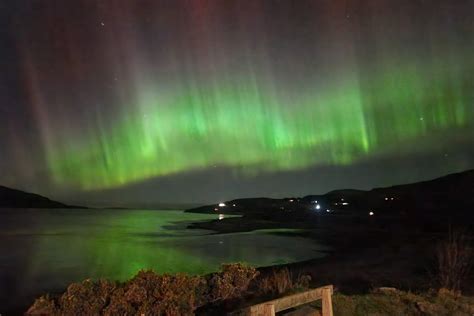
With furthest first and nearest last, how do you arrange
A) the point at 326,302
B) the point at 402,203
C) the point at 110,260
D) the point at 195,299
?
the point at 402,203 < the point at 110,260 < the point at 195,299 < the point at 326,302

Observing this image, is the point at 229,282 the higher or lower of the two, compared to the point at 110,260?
higher

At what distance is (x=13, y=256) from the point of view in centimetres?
5456

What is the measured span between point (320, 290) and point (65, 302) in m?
4.69

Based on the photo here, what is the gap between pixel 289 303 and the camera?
317 inches

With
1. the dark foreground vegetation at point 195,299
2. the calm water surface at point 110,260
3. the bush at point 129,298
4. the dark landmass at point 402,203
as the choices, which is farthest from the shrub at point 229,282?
the dark landmass at point 402,203

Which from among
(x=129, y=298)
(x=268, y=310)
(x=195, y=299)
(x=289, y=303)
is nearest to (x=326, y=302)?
(x=289, y=303)

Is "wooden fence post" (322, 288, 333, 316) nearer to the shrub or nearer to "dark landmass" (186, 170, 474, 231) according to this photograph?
the shrub

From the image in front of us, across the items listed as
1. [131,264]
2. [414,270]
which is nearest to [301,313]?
[414,270]

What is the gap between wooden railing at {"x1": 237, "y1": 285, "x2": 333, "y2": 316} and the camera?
7359mm

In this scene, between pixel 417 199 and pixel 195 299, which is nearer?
pixel 195 299

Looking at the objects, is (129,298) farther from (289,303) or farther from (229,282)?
(289,303)

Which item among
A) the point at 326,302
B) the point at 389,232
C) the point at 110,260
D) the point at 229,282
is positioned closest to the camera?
the point at 326,302

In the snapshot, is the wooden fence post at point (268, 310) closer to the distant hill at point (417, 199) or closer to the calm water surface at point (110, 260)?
the calm water surface at point (110, 260)

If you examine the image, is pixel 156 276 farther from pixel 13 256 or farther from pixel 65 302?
pixel 13 256
